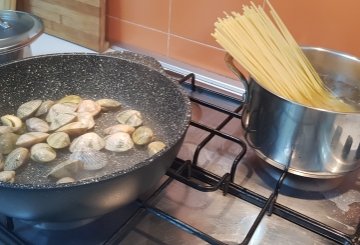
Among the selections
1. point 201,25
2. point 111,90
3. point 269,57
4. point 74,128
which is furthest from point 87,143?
point 201,25

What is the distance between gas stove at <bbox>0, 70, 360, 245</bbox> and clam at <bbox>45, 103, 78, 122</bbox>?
6.9 inches

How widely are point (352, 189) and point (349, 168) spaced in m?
0.08

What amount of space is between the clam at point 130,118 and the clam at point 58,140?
100mm

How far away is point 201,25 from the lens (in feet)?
2.66

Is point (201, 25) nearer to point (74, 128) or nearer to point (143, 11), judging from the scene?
point (143, 11)

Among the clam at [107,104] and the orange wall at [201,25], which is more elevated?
the orange wall at [201,25]

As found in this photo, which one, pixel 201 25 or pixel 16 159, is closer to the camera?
pixel 16 159

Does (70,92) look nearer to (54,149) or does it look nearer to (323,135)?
(54,149)

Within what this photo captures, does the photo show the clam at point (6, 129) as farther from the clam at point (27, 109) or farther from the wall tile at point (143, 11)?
the wall tile at point (143, 11)

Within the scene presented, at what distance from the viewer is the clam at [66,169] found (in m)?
0.48

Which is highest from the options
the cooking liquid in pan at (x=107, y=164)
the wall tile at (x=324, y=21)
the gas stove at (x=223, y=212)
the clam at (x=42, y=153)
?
the wall tile at (x=324, y=21)

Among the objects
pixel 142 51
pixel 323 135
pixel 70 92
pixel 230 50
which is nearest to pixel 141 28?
pixel 142 51

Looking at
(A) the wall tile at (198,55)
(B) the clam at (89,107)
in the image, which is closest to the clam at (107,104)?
(B) the clam at (89,107)

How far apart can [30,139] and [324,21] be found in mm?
517
